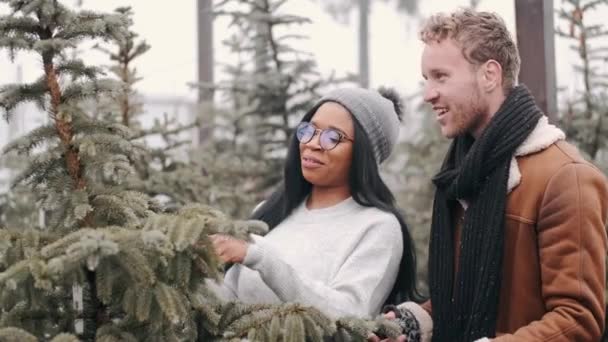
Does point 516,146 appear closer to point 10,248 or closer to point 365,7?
point 10,248

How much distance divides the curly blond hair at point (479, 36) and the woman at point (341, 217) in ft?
1.99

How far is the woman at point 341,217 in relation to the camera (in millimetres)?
3068

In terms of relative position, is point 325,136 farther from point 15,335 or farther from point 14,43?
point 15,335

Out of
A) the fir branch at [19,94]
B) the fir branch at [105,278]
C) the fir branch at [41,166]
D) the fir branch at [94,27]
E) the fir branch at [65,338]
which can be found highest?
the fir branch at [94,27]

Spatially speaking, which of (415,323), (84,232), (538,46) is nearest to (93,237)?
(84,232)

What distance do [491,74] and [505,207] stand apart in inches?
16.5

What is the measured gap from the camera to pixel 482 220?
271cm

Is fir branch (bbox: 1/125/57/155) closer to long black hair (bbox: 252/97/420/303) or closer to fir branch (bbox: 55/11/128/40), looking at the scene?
fir branch (bbox: 55/11/128/40)

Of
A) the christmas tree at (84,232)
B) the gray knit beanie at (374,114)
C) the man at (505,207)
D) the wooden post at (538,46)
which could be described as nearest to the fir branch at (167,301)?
the christmas tree at (84,232)

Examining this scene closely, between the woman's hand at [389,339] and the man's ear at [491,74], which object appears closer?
the man's ear at [491,74]

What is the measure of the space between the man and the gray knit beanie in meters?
0.50

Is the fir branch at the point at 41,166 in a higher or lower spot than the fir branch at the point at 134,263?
higher

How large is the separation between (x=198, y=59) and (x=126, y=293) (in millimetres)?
5459

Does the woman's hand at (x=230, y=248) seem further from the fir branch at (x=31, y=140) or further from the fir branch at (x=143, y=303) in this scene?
the fir branch at (x=31, y=140)
